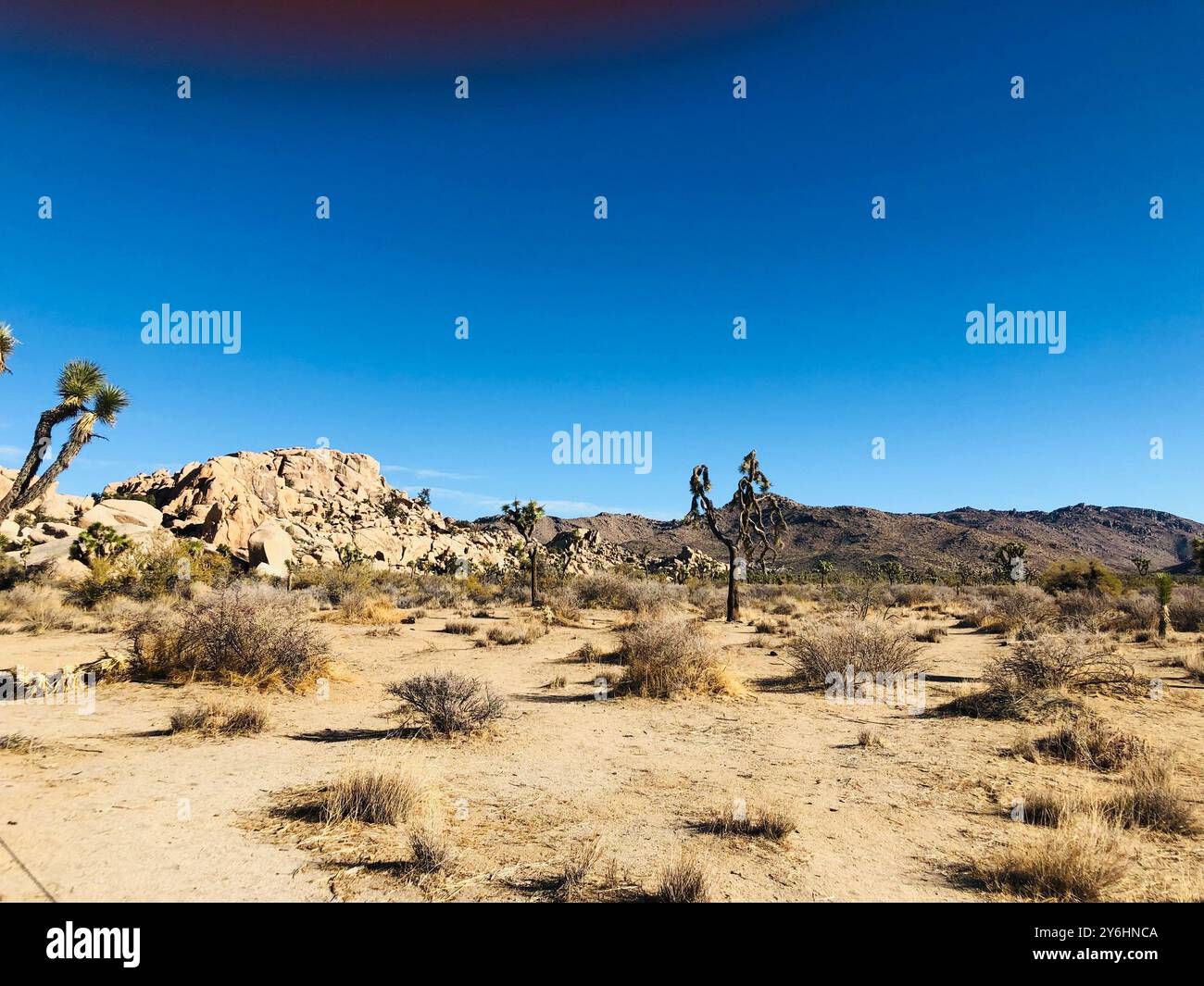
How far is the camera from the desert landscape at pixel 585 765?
15.0 feet

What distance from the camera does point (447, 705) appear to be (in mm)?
8805

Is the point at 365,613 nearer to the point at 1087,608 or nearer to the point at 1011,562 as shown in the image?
the point at 1087,608

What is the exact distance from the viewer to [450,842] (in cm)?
504

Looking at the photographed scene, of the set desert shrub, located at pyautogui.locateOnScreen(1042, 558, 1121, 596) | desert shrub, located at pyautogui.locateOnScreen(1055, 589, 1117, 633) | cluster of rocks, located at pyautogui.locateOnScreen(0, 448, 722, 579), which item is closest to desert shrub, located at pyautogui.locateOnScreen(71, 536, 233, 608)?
cluster of rocks, located at pyautogui.locateOnScreen(0, 448, 722, 579)

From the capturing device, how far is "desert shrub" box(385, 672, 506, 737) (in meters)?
8.70

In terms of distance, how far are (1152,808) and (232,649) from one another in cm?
1328

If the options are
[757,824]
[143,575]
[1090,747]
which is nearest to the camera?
[757,824]

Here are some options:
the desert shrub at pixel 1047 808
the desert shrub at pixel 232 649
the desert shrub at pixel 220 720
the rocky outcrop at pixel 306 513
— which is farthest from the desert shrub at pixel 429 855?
the rocky outcrop at pixel 306 513

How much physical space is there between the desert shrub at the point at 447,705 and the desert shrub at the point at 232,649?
359 cm

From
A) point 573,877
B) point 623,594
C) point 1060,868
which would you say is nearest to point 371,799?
point 573,877
